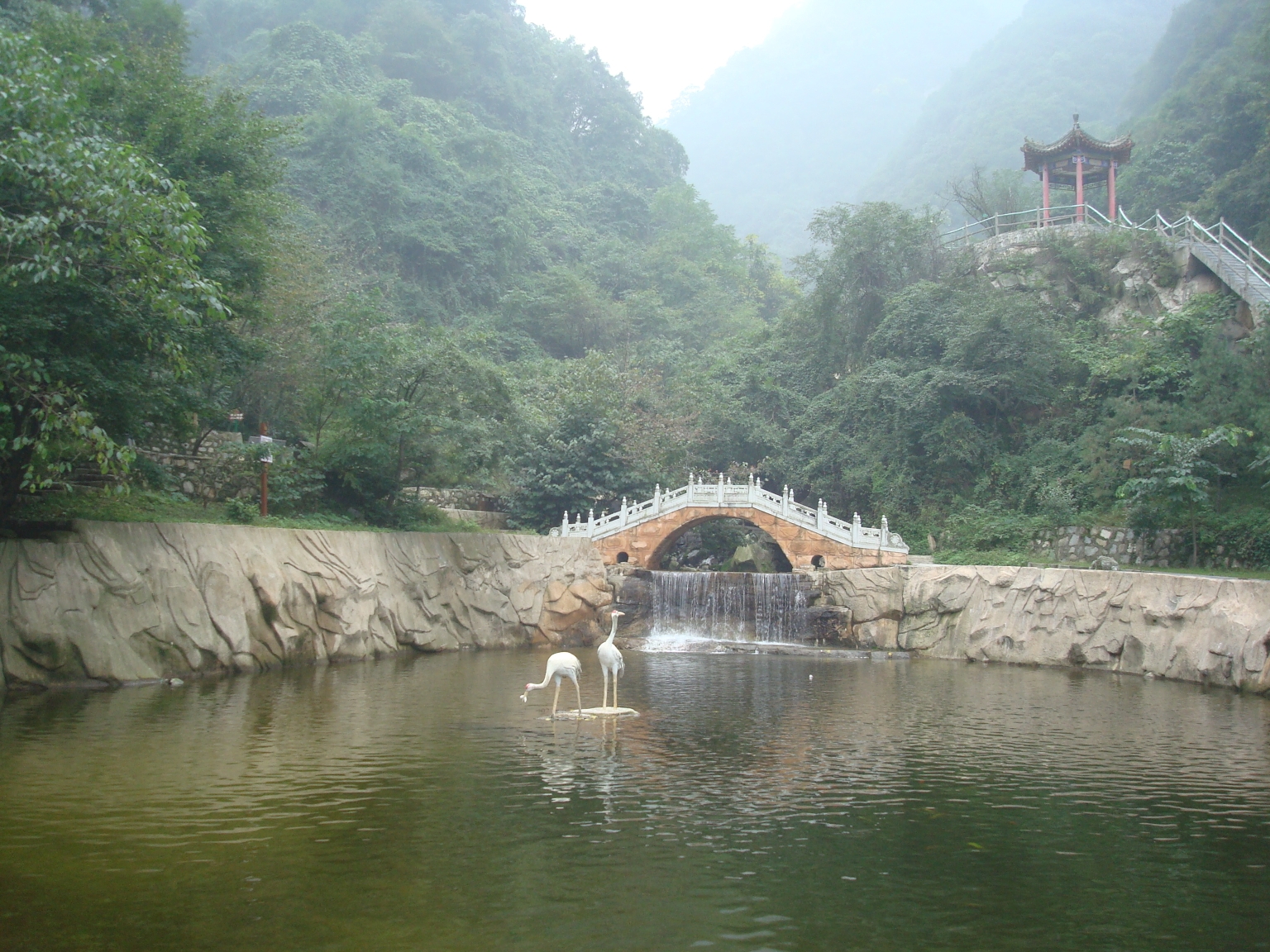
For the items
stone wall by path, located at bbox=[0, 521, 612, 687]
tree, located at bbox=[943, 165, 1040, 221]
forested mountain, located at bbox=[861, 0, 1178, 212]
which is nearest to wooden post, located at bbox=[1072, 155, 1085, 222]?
tree, located at bbox=[943, 165, 1040, 221]

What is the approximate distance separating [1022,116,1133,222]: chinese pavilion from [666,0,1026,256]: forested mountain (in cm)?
5200

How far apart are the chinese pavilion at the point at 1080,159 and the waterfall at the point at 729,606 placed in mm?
19054

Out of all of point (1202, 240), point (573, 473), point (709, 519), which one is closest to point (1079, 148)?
point (1202, 240)

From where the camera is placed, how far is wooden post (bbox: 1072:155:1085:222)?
34.0 m

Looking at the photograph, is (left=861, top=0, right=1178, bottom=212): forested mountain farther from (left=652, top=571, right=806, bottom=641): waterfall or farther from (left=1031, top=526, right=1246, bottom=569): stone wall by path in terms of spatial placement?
(left=652, top=571, right=806, bottom=641): waterfall

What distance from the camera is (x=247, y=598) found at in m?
16.1

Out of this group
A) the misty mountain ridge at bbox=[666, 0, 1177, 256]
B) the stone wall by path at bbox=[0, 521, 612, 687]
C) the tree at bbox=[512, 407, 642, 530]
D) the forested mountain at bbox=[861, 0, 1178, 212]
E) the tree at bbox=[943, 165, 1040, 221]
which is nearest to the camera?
the stone wall by path at bbox=[0, 521, 612, 687]

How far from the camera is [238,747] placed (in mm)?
10281

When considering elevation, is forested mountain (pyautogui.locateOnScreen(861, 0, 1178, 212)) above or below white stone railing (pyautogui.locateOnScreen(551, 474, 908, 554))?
above

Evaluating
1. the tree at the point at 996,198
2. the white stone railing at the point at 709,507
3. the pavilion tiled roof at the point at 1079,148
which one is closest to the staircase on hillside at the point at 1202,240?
the tree at the point at 996,198

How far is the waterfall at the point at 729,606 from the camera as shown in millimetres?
25328

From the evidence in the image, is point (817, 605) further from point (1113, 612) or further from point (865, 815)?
point (865, 815)

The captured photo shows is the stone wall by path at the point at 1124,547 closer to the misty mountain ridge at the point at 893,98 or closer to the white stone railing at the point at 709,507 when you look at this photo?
the white stone railing at the point at 709,507

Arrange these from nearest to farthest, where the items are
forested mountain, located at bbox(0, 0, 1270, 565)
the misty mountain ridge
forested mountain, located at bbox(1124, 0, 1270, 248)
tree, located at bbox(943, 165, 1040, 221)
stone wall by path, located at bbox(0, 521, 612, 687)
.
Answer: forested mountain, located at bbox(0, 0, 1270, 565)
stone wall by path, located at bbox(0, 521, 612, 687)
forested mountain, located at bbox(1124, 0, 1270, 248)
tree, located at bbox(943, 165, 1040, 221)
the misty mountain ridge
